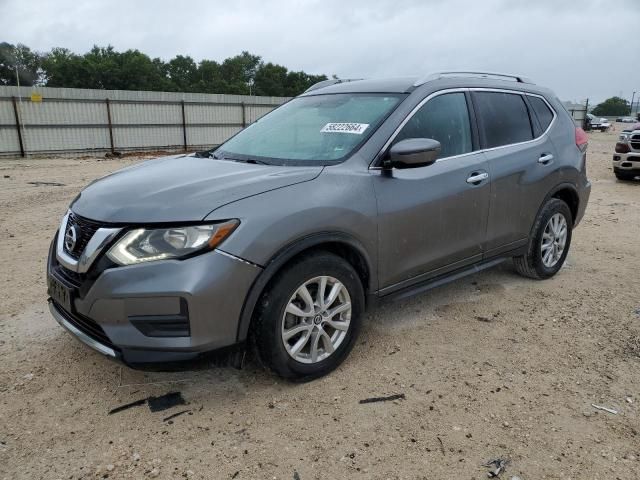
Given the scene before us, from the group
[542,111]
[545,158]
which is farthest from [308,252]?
[542,111]

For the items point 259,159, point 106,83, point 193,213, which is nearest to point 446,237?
point 259,159

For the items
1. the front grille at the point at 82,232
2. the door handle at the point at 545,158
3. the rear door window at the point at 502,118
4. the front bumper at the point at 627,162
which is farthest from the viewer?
the front bumper at the point at 627,162

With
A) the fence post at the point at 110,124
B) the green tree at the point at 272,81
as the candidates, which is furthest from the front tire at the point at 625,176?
the green tree at the point at 272,81

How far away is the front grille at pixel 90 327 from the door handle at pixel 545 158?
354 centimetres

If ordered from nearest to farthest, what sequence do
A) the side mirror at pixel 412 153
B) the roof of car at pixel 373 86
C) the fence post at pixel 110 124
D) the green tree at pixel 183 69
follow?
the side mirror at pixel 412 153
the roof of car at pixel 373 86
the fence post at pixel 110 124
the green tree at pixel 183 69

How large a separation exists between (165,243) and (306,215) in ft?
2.42

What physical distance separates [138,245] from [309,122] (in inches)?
64.7

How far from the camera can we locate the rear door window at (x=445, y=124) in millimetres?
3389

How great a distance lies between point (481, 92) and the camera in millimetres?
3963

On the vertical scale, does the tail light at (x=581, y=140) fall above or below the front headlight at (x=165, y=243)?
above

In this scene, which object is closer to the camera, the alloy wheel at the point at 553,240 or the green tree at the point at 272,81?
the alloy wheel at the point at 553,240

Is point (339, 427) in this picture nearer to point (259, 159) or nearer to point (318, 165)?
point (318, 165)

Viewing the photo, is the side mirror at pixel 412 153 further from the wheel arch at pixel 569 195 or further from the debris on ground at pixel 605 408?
the wheel arch at pixel 569 195

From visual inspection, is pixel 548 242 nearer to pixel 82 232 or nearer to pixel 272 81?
pixel 82 232
